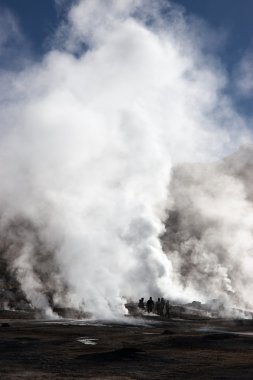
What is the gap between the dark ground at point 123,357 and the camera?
15.0 m

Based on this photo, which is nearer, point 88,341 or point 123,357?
point 123,357

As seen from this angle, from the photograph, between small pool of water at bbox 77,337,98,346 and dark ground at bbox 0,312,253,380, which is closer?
dark ground at bbox 0,312,253,380

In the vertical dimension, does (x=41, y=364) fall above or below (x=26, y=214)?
below

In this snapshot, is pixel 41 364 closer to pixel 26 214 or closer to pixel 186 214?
pixel 26 214

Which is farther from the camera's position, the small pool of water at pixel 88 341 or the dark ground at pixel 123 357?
the small pool of water at pixel 88 341

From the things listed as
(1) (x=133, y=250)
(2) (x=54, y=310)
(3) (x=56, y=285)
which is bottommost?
(2) (x=54, y=310)

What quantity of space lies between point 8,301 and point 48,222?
24.9 meters

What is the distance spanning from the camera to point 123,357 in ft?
59.7

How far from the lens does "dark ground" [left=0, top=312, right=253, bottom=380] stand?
49.2ft

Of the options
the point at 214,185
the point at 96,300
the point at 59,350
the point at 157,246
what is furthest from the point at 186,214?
the point at 59,350

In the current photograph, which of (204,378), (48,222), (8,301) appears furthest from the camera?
(48,222)

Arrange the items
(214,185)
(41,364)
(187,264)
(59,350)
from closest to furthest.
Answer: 1. (41,364)
2. (59,350)
3. (187,264)
4. (214,185)

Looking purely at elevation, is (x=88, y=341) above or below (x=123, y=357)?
above

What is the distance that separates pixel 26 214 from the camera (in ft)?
274
